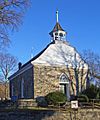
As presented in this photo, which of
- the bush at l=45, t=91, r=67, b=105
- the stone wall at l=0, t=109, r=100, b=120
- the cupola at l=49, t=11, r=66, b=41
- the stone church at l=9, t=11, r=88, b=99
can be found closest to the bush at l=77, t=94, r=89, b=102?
the bush at l=45, t=91, r=67, b=105

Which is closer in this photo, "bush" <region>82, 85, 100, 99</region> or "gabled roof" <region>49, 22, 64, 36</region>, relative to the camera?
"bush" <region>82, 85, 100, 99</region>

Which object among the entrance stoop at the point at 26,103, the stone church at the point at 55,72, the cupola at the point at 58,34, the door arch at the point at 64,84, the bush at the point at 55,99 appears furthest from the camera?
the cupola at the point at 58,34

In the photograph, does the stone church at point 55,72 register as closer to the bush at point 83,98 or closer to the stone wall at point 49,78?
the stone wall at point 49,78

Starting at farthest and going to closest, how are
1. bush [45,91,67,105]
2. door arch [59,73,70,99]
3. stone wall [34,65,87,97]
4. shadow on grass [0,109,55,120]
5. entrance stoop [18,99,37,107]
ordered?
door arch [59,73,70,99] → stone wall [34,65,87,97] → bush [45,91,67,105] → entrance stoop [18,99,37,107] → shadow on grass [0,109,55,120]

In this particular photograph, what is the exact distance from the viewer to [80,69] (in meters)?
43.5

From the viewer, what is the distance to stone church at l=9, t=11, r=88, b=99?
134ft

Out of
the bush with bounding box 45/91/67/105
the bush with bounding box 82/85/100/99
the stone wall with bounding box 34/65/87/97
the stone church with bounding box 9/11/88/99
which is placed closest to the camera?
the bush with bounding box 45/91/67/105

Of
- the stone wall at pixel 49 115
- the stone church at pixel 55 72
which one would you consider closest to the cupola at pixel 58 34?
the stone church at pixel 55 72

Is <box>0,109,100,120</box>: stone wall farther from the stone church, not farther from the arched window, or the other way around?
the arched window

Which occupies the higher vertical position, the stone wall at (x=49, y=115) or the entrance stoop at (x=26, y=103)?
the entrance stoop at (x=26, y=103)

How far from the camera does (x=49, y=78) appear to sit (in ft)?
135

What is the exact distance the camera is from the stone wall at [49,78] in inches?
1596

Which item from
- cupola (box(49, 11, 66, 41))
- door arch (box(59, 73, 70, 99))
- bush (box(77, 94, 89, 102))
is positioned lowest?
bush (box(77, 94, 89, 102))

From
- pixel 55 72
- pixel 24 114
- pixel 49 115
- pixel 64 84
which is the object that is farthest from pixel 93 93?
pixel 24 114
